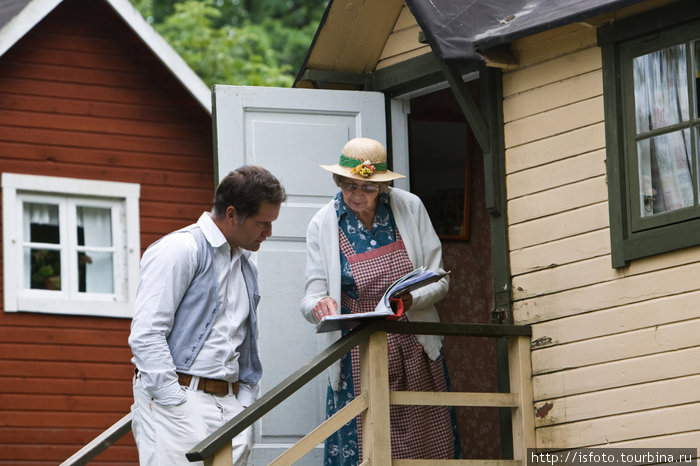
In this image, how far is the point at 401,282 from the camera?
6.30 meters

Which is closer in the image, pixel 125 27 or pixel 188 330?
pixel 188 330

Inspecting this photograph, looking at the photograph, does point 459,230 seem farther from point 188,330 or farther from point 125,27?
point 125,27

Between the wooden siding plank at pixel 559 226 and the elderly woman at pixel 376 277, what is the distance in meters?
0.46

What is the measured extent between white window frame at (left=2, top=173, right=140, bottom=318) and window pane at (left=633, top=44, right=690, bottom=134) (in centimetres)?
728

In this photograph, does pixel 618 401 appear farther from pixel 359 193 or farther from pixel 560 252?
pixel 359 193

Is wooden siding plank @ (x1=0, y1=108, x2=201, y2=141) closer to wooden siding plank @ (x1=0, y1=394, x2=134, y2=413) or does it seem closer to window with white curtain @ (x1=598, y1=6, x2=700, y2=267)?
wooden siding plank @ (x1=0, y1=394, x2=134, y2=413)

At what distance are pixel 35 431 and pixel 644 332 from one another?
7346 millimetres

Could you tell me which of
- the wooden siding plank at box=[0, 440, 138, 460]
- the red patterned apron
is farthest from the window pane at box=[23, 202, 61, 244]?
the red patterned apron

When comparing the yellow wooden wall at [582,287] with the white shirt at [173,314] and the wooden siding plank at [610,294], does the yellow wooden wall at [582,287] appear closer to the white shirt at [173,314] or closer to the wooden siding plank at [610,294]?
the wooden siding plank at [610,294]

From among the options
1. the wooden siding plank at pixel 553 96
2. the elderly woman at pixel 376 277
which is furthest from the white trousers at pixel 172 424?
the wooden siding plank at pixel 553 96

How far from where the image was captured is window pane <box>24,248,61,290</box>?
12.8 meters

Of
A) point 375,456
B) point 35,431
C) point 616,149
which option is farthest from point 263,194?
point 35,431

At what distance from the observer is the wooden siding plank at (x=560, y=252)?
6914mm

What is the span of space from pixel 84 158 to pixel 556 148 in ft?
22.8
